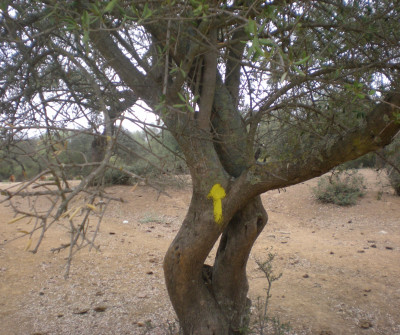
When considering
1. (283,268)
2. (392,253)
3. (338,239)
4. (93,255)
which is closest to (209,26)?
(283,268)

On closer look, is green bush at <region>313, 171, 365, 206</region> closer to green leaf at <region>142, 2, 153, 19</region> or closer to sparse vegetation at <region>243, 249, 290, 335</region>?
sparse vegetation at <region>243, 249, 290, 335</region>

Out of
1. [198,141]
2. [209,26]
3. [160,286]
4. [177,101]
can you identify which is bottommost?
[160,286]

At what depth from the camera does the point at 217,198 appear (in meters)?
3.05

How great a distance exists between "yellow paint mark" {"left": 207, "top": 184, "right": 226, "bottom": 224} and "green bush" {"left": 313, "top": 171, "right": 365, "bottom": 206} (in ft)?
26.8

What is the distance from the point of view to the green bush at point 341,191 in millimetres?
10404

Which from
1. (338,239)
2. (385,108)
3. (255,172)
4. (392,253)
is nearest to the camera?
(385,108)

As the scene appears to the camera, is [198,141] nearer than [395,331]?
Yes

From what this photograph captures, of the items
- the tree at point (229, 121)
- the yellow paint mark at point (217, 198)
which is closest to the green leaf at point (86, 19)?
the tree at point (229, 121)

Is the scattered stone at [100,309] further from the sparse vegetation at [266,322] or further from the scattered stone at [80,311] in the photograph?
the sparse vegetation at [266,322]

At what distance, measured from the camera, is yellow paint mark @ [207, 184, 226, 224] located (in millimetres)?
3031

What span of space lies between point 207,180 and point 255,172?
40 cm

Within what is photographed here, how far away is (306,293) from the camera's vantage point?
199 inches

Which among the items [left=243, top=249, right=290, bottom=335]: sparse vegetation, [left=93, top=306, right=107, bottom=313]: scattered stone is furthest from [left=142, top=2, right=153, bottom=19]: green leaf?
Result: [left=93, top=306, right=107, bottom=313]: scattered stone

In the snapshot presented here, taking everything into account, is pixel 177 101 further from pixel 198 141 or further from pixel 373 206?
pixel 373 206
